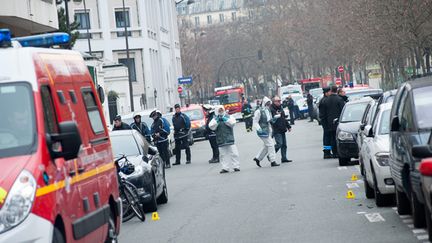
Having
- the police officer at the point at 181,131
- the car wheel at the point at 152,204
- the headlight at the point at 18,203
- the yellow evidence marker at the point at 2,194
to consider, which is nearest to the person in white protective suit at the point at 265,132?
the police officer at the point at 181,131

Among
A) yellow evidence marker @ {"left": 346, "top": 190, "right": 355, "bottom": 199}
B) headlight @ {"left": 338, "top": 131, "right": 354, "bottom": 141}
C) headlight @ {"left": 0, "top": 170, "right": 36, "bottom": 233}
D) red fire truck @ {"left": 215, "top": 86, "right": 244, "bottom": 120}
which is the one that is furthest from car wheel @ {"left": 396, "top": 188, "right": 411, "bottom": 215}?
red fire truck @ {"left": 215, "top": 86, "right": 244, "bottom": 120}

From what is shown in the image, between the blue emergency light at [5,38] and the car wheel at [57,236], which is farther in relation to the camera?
the blue emergency light at [5,38]

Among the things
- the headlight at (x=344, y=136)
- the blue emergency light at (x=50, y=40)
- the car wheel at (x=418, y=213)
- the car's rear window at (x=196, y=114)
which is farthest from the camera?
the car's rear window at (x=196, y=114)

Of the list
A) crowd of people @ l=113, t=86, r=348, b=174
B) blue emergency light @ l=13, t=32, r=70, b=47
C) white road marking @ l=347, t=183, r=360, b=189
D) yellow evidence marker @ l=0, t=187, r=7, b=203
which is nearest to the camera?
yellow evidence marker @ l=0, t=187, r=7, b=203

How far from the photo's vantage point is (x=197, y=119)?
52000 millimetres

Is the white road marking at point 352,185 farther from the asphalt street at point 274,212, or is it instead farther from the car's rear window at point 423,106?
the car's rear window at point 423,106

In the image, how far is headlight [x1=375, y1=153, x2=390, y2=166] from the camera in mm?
15803

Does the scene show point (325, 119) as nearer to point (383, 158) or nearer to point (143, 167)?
point (143, 167)

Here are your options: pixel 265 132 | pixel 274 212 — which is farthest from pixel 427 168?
pixel 265 132

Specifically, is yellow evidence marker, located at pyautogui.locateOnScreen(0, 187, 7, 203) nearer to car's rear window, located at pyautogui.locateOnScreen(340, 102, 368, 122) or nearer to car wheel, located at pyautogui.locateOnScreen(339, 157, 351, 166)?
car wheel, located at pyautogui.locateOnScreen(339, 157, 351, 166)

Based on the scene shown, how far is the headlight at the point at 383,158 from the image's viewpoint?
15803mm

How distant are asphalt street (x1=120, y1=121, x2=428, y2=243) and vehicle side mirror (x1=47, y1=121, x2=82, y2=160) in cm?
430

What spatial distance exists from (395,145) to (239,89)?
78.0 metres

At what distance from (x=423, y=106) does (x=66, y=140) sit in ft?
16.3
